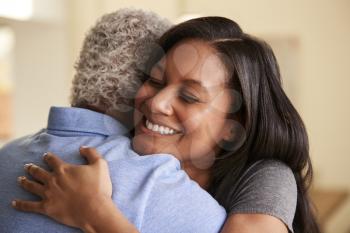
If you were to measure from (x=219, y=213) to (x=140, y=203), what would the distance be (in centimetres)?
14

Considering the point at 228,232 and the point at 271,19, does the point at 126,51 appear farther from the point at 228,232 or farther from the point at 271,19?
the point at 271,19

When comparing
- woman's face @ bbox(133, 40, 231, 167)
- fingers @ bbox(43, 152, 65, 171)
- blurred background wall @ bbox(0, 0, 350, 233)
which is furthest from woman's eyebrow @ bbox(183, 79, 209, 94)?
blurred background wall @ bbox(0, 0, 350, 233)

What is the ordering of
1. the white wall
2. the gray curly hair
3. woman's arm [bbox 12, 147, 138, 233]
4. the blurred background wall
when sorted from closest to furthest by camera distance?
woman's arm [bbox 12, 147, 138, 233] → the gray curly hair → the white wall → the blurred background wall

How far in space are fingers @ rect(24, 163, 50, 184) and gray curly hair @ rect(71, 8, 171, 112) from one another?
0.50 ft

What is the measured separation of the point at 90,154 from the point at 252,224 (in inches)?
10.8

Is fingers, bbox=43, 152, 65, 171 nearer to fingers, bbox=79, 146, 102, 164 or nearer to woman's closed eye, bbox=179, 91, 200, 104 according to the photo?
fingers, bbox=79, 146, 102, 164

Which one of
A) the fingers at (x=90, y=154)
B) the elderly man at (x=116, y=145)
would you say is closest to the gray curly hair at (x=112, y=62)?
the elderly man at (x=116, y=145)

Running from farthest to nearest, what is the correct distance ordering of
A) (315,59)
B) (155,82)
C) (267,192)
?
(315,59) → (155,82) → (267,192)

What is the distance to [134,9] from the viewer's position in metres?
0.96

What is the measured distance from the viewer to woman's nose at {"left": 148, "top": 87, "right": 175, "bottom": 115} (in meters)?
0.92

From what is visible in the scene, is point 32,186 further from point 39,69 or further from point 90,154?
point 39,69

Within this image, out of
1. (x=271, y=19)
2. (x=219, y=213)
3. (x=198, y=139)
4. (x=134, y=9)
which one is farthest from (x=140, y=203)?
(x=271, y=19)

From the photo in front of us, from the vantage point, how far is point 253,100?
986 mm

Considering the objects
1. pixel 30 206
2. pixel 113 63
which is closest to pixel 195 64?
pixel 113 63
